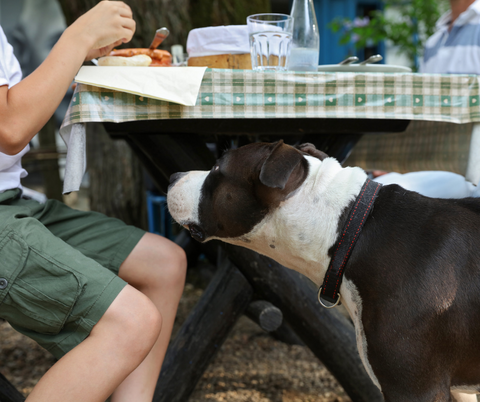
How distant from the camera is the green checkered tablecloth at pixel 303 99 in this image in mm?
1397

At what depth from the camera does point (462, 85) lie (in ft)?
4.90

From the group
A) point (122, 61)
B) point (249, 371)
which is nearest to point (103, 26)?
point (122, 61)

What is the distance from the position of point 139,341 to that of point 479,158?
47.1 inches

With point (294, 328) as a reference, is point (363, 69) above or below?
above

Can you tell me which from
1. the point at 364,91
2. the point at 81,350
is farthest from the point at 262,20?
the point at 81,350

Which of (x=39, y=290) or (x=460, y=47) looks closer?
(x=39, y=290)

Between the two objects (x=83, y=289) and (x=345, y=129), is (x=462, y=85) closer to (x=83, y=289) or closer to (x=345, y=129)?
(x=345, y=129)

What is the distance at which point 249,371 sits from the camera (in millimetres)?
2400

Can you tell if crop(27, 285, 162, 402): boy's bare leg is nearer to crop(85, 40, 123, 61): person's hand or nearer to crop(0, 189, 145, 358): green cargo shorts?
crop(0, 189, 145, 358): green cargo shorts

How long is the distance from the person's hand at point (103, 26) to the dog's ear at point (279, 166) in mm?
636

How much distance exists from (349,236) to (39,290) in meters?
0.83

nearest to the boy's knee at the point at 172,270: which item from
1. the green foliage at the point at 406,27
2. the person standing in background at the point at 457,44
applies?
the person standing in background at the point at 457,44

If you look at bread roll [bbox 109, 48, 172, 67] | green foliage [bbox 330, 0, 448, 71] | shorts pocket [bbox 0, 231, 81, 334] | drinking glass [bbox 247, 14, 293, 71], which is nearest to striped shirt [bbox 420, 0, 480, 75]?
drinking glass [bbox 247, 14, 293, 71]

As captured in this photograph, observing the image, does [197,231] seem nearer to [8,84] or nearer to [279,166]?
[279,166]
